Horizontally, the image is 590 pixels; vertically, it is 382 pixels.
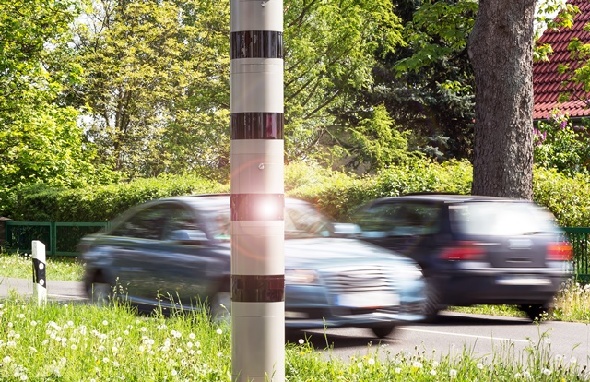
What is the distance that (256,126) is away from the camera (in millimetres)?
6152

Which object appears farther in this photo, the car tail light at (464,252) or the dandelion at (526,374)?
the car tail light at (464,252)

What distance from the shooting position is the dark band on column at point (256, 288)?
614 centimetres

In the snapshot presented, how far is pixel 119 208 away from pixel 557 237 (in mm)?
18309

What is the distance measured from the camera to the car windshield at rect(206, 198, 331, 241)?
12.1 meters

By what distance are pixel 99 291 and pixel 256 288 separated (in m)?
8.19

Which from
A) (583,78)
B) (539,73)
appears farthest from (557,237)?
(539,73)

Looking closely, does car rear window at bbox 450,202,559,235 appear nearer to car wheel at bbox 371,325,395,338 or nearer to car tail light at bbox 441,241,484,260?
car tail light at bbox 441,241,484,260

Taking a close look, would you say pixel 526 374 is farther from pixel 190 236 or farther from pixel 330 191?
pixel 330 191

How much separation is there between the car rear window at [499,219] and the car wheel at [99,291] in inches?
179

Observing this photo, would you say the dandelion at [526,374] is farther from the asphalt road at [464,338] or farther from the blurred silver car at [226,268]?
the blurred silver car at [226,268]

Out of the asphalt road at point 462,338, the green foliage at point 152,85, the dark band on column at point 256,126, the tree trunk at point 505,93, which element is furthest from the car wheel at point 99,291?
the green foliage at point 152,85

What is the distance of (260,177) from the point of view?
614 cm

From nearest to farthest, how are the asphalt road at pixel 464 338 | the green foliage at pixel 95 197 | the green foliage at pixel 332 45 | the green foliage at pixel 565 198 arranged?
the asphalt road at pixel 464 338 → the green foliage at pixel 565 198 → the green foliage at pixel 95 197 → the green foliage at pixel 332 45

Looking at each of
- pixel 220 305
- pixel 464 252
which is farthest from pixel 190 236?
pixel 464 252
